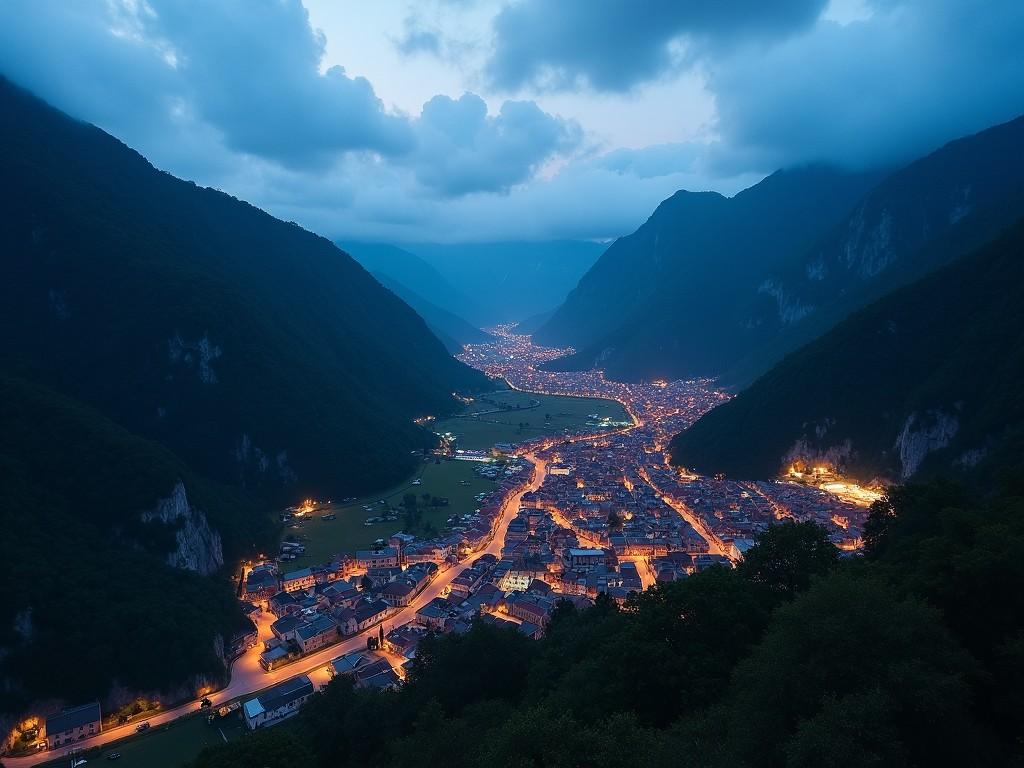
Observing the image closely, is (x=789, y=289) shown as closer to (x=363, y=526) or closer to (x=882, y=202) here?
(x=882, y=202)

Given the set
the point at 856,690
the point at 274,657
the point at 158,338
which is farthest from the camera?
the point at 158,338

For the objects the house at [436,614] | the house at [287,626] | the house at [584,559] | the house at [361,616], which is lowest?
the house at [287,626]

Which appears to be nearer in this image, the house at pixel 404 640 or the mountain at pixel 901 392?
the house at pixel 404 640

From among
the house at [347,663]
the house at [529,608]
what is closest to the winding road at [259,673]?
the house at [347,663]

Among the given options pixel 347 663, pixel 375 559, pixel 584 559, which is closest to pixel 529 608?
pixel 584 559

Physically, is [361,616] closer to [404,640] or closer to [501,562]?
[404,640]

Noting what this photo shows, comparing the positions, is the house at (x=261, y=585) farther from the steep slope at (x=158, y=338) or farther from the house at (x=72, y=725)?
the steep slope at (x=158, y=338)
